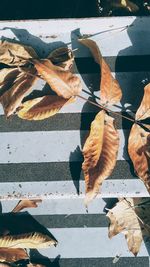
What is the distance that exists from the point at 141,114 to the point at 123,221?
0.78m

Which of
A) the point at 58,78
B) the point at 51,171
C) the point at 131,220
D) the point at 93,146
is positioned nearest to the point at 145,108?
the point at 93,146

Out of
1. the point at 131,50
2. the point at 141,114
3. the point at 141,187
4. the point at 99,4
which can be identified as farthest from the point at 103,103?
the point at 99,4

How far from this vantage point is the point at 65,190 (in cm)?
173

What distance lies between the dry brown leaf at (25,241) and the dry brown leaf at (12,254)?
0.05 meters

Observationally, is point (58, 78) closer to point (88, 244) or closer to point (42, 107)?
point (42, 107)

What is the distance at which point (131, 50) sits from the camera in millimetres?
1767

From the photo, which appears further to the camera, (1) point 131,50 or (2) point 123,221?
(2) point 123,221

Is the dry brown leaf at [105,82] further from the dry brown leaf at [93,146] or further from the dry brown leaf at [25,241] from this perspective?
the dry brown leaf at [25,241]

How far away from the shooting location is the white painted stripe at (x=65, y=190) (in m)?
1.72

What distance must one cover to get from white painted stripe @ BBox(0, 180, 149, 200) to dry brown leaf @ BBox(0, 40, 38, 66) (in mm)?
514

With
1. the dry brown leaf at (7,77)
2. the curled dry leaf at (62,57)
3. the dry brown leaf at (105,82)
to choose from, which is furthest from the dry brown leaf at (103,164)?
the dry brown leaf at (7,77)

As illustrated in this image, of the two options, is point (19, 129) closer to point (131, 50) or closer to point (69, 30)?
point (69, 30)

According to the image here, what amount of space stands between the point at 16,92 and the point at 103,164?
1.48 feet

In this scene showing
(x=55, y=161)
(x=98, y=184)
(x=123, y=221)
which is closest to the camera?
(x=98, y=184)
